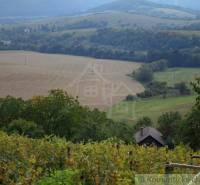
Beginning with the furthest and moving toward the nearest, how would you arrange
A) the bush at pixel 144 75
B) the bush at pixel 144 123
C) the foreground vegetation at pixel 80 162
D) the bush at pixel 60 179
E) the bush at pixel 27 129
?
the bush at pixel 144 75
the bush at pixel 144 123
the bush at pixel 27 129
the foreground vegetation at pixel 80 162
the bush at pixel 60 179

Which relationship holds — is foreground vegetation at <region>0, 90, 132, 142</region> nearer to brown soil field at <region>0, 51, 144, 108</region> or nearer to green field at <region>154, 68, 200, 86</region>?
brown soil field at <region>0, 51, 144, 108</region>

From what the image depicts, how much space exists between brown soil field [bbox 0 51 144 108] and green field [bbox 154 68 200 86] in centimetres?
655

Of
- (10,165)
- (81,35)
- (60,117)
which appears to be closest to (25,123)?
(60,117)

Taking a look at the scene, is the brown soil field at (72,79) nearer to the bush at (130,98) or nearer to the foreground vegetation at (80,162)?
the bush at (130,98)

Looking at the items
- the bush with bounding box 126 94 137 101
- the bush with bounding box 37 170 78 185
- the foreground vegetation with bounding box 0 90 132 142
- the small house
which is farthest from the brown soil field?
the bush with bounding box 37 170 78 185

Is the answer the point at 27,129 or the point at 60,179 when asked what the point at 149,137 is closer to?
the point at 27,129

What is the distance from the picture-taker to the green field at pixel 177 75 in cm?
9607

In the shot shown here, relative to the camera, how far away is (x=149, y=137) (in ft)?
159

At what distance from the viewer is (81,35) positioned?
7662 inches

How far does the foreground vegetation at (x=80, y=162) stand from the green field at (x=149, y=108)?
50.1 metres

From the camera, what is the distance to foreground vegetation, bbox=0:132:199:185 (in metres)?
11.1

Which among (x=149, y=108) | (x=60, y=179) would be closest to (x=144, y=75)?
(x=149, y=108)

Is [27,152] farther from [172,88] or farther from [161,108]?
[172,88]

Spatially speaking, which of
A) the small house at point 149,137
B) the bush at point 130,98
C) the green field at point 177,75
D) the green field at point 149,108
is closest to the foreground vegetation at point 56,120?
the small house at point 149,137
